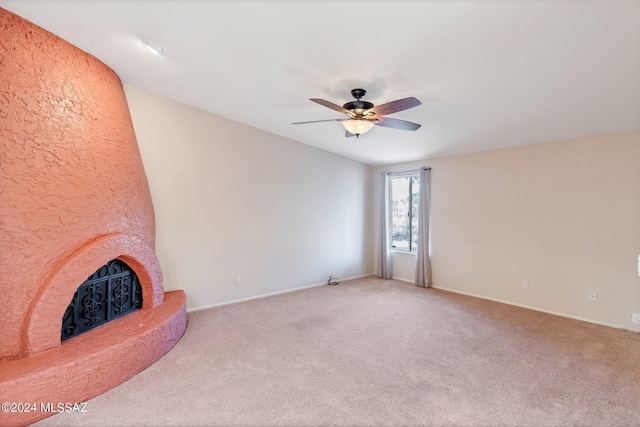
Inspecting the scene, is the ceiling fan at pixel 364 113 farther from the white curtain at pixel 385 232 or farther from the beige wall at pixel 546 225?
the white curtain at pixel 385 232

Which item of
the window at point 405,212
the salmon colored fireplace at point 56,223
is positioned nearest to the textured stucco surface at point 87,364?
the salmon colored fireplace at point 56,223

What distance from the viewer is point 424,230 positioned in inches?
202

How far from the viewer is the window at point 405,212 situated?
5.55m

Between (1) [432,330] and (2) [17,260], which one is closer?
(2) [17,260]

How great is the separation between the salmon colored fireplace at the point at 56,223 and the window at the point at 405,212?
424cm

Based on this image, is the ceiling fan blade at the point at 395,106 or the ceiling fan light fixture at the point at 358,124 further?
the ceiling fan light fixture at the point at 358,124

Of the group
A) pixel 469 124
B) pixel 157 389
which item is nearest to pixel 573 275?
pixel 469 124

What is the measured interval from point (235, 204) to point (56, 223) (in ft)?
6.87

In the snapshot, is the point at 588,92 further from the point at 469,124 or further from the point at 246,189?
the point at 246,189

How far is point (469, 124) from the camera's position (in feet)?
11.4

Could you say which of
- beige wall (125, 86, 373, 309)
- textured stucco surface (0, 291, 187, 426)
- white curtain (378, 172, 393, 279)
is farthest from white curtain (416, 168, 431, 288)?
textured stucco surface (0, 291, 187, 426)

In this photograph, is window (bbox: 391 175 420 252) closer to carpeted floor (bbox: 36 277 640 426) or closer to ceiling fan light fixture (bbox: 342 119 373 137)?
carpeted floor (bbox: 36 277 640 426)

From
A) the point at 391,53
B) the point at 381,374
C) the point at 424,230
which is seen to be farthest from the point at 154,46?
the point at 424,230

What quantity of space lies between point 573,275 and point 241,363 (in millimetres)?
4124
